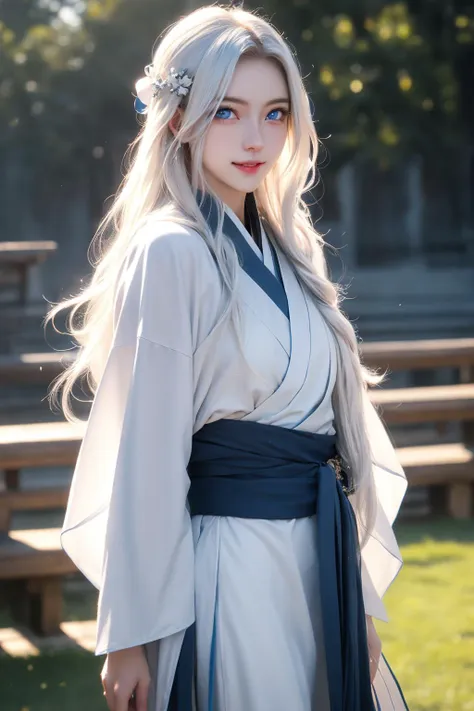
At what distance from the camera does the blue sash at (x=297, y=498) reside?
201 centimetres

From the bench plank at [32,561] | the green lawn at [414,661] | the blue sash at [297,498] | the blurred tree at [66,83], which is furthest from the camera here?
the blurred tree at [66,83]

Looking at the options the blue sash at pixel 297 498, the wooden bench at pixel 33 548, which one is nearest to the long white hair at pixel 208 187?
the blue sash at pixel 297 498

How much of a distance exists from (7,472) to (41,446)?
2.25 ft

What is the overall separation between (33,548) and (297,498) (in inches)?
84.5

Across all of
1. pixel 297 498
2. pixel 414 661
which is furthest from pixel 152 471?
pixel 414 661

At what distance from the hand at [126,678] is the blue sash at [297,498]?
0.10 m

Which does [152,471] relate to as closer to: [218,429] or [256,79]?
[218,429]

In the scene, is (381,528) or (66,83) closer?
(381,528)

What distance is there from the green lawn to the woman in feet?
4.94

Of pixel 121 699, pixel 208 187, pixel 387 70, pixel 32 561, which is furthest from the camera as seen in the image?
pixel 387 70

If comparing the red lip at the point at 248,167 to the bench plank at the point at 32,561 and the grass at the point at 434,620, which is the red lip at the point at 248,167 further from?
the bench plank at the point at 32,561

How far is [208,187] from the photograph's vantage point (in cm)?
212

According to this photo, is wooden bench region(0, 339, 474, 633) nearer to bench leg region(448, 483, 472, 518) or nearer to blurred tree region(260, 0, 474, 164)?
bench leg region(448, 483, 472, 518)

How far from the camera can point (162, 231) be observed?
6.43 ft
